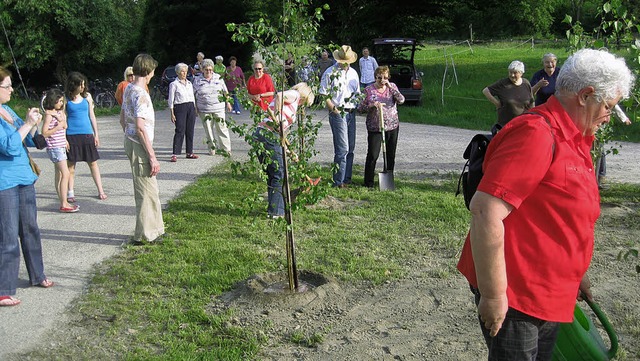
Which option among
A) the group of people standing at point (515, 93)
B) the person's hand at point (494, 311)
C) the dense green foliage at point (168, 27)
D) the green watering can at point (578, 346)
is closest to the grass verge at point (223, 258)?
the group of people standing at point (515, 93)

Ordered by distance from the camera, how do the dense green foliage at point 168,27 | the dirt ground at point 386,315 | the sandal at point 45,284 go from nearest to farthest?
1. the dirt ground at point 386,315
2. the sandal at point 45,284
3. the dense green foliage at point 168,27

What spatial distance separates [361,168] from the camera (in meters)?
11.1

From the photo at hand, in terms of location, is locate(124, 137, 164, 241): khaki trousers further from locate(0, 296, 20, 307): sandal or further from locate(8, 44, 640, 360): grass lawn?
locate(0, 296, 20, 307): sandal

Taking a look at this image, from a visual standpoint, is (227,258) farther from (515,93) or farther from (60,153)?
(515,93)

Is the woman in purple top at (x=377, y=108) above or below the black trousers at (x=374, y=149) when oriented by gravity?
above

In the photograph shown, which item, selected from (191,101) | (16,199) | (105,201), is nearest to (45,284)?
(16,199)

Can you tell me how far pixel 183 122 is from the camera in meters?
12.0

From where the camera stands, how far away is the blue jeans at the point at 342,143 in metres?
9.20

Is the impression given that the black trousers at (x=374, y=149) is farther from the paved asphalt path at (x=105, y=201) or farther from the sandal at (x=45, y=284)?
the sandal at (x=45, y=284)

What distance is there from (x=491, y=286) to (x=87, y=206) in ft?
23.7

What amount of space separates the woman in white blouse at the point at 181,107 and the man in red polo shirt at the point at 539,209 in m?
9.82

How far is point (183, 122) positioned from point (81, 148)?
3591 millimetres

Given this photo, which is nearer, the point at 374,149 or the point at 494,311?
the point at 494,311

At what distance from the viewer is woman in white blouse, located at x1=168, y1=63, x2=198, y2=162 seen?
11797 mm
